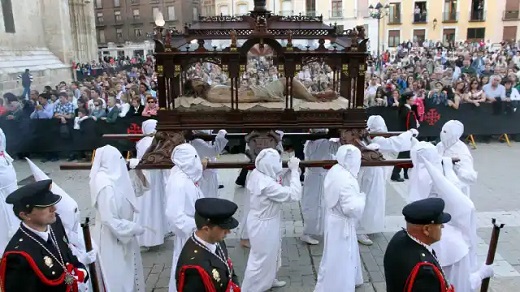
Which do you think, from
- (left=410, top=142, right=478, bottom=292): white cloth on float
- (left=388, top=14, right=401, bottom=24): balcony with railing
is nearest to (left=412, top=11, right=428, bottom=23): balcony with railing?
(left=388, top=14, right=401, bottom=24): balcony with railing

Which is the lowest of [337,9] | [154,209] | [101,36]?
[154,209]

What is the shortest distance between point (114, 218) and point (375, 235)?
4.42 meters

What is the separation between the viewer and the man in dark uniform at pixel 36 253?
11.6 ft

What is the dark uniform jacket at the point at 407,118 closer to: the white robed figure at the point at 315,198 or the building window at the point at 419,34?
the white robed figure at the point at 315,198

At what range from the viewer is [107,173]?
5.04 meters

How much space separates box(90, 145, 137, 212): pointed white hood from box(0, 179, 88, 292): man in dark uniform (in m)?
1.03

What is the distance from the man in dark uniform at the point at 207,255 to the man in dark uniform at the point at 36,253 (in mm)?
1070

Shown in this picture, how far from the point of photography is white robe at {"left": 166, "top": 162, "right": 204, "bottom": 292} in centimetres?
500

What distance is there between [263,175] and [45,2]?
63.4ft

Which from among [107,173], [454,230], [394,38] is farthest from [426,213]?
[394,38]

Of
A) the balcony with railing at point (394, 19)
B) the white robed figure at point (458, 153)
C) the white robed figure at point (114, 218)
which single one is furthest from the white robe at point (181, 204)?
the balcony with railing at point (394, 19)

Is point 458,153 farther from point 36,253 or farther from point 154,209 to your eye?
point 36,253

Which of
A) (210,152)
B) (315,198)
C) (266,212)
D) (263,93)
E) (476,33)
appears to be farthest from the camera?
(476,33)

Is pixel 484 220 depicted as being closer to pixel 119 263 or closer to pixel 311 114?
pixel 311 114
